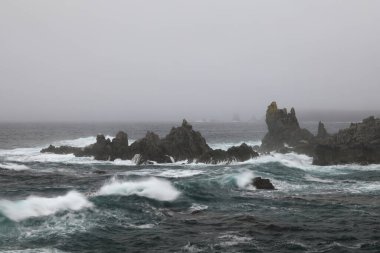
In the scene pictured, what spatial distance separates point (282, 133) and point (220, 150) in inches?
901

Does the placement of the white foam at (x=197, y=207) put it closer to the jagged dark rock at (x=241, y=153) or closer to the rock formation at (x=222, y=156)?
the rock formation at (x=222, y=156)

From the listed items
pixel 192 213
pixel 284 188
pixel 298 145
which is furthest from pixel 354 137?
pixel 192 213

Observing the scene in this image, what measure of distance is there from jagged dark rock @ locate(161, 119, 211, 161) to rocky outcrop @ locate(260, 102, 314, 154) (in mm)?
18780

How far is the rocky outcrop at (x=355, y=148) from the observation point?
2411 inches

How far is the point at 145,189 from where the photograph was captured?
38.8m

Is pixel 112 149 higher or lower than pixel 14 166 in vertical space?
higher

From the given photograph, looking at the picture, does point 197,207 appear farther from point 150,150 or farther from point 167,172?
point 150,150

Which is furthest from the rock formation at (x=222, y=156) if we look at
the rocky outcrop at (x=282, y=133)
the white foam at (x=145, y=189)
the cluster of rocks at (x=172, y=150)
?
the white foam at (x=145, y=189)

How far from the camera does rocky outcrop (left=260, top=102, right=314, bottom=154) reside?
272 feet

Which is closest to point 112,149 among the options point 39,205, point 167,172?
point 167,172

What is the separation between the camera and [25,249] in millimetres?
23141

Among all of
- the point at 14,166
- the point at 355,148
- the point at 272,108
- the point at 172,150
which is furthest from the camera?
the point at 272,108

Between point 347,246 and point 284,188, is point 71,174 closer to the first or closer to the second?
point 284,188

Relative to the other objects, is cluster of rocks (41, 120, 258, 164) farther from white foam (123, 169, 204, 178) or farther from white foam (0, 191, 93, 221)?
white foam (0, 191, 93, 221)
